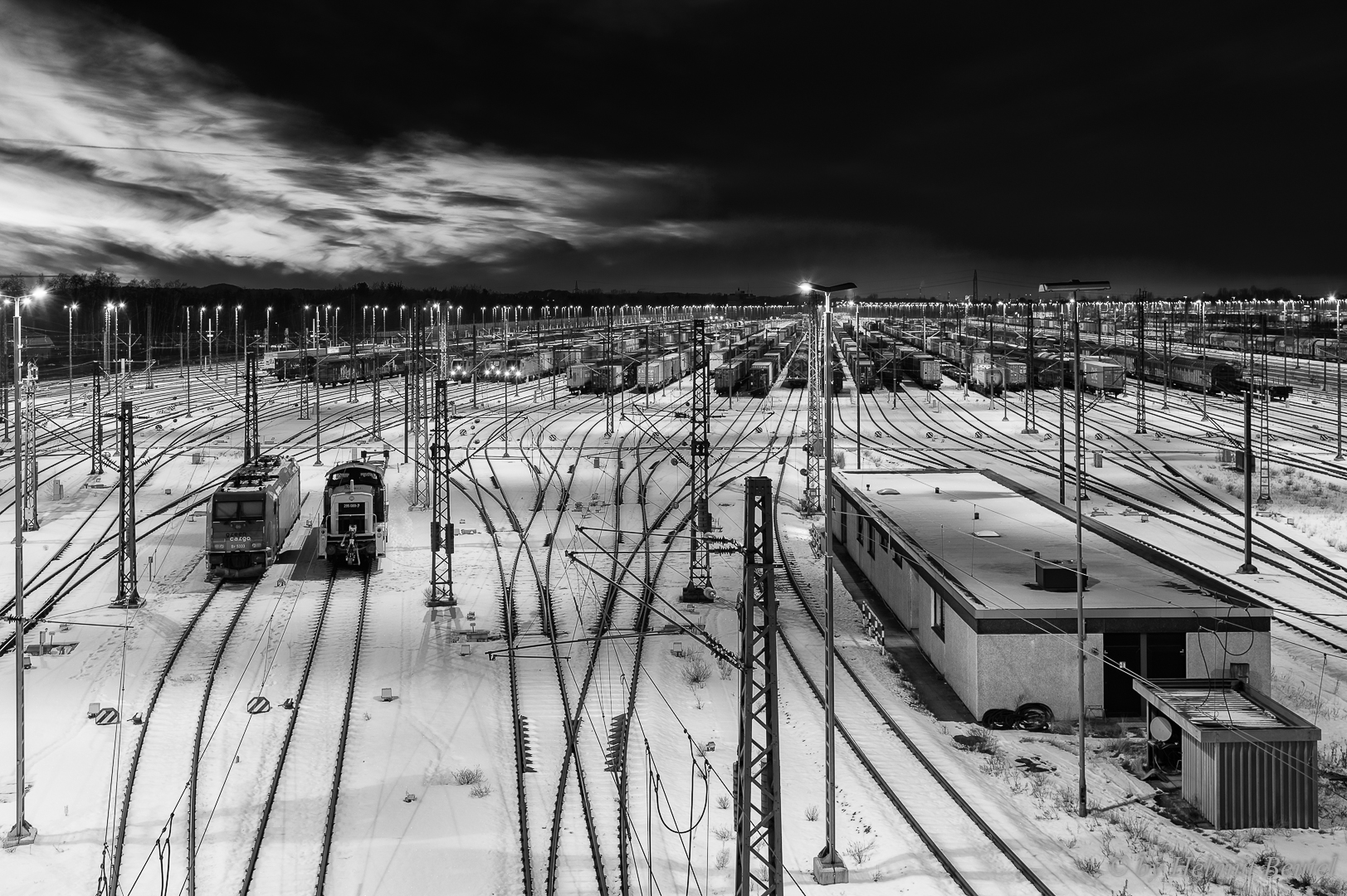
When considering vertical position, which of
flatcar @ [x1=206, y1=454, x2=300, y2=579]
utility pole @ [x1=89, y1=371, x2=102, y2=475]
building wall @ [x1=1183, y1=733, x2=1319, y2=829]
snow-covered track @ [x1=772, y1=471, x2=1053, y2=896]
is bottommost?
snow-covered track @ [x1=772, y1=471, x2=1053, y2=896]

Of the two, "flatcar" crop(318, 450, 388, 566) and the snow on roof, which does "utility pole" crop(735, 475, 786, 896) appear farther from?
"flatcar" crop(318, 450, 388, 566)

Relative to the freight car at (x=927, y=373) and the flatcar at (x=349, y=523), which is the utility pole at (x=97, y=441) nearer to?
the flatcar at (x=349, y=523)

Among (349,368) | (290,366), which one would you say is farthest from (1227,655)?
(290,366)

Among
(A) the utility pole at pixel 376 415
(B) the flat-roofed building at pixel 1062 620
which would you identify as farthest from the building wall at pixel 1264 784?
(A) the utility pole at pixel 376 415

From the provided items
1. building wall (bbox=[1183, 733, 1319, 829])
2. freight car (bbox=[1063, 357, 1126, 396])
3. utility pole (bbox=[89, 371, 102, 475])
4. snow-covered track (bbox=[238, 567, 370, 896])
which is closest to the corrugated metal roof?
building wall (bbox=[1183, 733, 1319, 829])

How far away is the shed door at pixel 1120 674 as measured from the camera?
22.0m

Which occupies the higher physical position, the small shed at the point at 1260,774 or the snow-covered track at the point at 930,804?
the small shed at the point at 1260,774

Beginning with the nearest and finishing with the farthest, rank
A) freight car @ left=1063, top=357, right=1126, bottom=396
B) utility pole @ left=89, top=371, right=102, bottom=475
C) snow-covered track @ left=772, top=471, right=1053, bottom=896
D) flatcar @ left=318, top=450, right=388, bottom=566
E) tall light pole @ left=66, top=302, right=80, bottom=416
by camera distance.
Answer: snow-covered track @ left=772, top=471, right=1053, bottom=896 < flatcar @ left=318, top=450, right=388, bottom=566 < utility pole @ left=89, top=371, right=102, bottom=475 < tall light pole @ left=66, top=302, right=80, bottom=416 < freight car @ left=1063, top=357, right=1126, bottom=396

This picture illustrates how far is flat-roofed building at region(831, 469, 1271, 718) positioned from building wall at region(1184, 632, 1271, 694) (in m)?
0.02

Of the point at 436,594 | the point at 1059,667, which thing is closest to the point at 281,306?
the point at 436,594

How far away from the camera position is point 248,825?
57.8 ft

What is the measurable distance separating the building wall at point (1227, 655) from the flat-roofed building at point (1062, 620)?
2cm

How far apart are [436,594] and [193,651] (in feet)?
22.0

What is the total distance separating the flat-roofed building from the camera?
71.2ft
